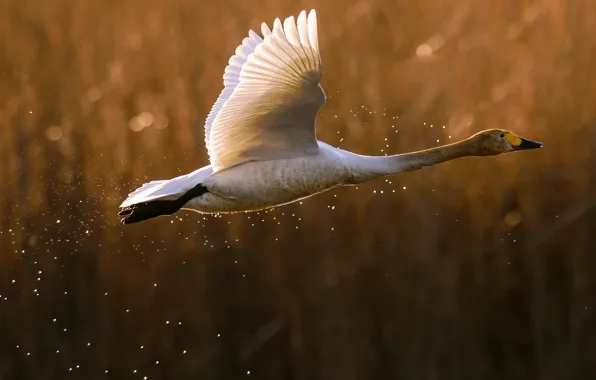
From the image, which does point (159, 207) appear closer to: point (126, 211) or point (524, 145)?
point (126, 211)

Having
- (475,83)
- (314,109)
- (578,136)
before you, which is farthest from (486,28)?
(314,109)

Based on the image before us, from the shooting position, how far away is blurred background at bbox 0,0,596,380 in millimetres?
3799

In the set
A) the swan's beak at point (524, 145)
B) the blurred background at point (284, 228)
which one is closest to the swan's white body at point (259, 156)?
the swan's beak at point (524, 145)

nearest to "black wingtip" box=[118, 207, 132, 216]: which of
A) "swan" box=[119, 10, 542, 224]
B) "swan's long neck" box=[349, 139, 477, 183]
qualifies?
"swan" box=[119, 10, 542, 224]

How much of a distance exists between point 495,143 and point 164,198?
96 cm

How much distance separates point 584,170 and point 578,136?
125 millimetres

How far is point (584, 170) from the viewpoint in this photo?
3.96 meters

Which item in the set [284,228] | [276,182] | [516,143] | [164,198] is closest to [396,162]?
[276,182]

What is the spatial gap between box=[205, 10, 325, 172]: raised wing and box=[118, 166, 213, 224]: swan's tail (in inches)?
3.5

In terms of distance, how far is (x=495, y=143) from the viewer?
3.06 meters

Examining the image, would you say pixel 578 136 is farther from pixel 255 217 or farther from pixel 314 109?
pixel 314 109

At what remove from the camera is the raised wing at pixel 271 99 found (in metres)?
2.43

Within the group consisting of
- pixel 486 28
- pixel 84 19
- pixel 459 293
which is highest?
pixel 84 19

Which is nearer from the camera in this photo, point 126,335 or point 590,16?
point 126,335
